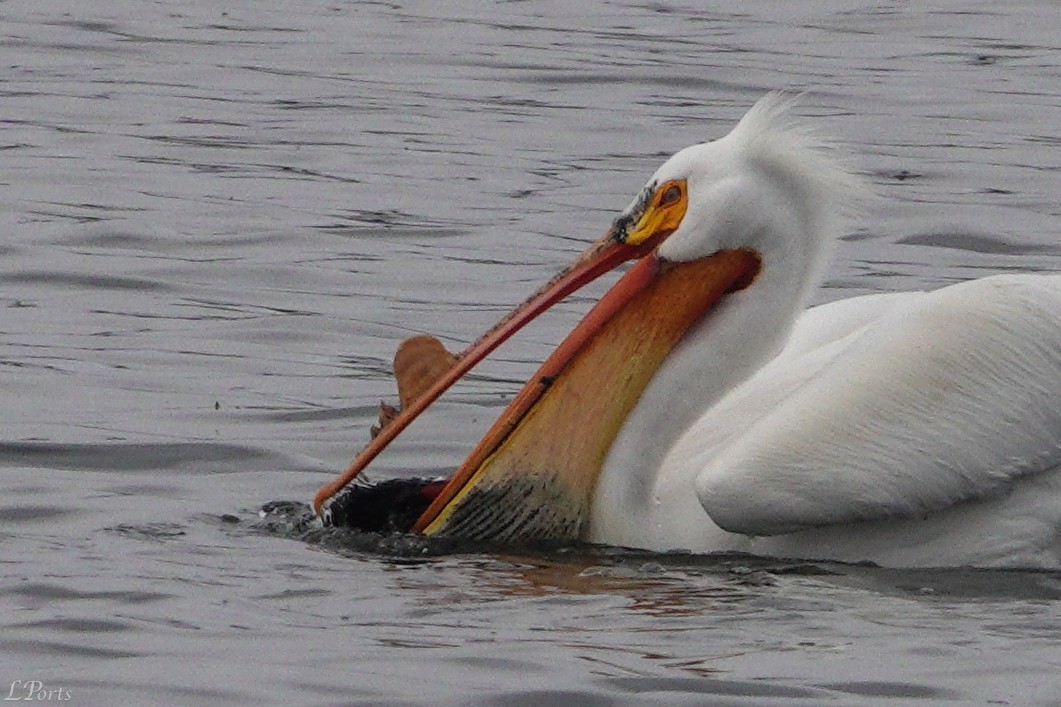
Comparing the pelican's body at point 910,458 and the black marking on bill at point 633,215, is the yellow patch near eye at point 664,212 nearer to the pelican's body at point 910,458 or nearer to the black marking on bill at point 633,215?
the black marking on bill at point 633,215

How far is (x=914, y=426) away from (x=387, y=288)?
3510 millimetres

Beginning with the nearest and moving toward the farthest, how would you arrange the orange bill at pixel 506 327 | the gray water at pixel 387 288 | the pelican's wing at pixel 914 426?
the gray water at pixel 387 288
the pelican's wing at pixel 914 426
the orange bill at pixel 506 327

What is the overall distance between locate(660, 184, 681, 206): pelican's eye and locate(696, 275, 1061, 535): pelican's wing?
0.54 metres

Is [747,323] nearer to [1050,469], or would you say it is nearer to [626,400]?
[626,400]

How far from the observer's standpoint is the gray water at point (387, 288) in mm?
5023

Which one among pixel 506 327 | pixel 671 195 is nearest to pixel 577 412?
pixel 506 327

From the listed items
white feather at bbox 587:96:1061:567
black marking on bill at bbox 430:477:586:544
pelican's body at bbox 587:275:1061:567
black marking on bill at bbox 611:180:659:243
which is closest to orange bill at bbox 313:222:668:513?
black marking on bill at bbox 611:180:659:243

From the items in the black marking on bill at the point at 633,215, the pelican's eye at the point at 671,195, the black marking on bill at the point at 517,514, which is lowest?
the black marking on bill at the point at 517,514

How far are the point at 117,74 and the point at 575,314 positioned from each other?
458cm

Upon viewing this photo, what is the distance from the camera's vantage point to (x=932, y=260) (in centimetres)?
955

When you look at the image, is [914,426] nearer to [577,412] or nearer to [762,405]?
[762,405]

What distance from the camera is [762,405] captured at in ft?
20.5

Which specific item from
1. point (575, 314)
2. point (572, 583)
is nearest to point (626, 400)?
point (572, 583)

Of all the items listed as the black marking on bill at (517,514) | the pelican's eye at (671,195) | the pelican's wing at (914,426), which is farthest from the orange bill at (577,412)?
the pelican's wing at (914,426)
